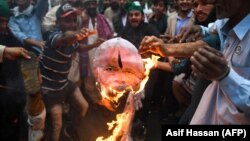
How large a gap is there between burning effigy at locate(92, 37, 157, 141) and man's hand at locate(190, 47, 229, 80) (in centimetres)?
128

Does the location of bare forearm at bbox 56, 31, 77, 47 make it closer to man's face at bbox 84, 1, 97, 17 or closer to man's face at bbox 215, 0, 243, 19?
man's face at bbox 84, 1, 97, 17

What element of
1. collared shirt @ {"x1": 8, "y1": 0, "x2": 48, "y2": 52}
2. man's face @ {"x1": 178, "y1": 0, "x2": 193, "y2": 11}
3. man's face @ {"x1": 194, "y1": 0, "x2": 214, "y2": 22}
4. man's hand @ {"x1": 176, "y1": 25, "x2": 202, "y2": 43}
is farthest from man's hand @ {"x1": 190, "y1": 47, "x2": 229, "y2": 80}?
man's face @ {"x1": 178, "y1": 0, "x2": 193, "y2": 11}

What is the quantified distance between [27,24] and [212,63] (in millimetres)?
5061

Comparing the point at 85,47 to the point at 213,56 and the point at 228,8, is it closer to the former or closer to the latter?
the point at 228,8

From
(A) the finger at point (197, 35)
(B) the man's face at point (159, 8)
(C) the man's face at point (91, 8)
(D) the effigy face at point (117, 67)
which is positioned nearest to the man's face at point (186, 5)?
(B) the man's face at point (159, 8)

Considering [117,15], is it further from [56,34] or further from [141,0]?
[56,34]

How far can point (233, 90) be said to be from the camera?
200 centimetres

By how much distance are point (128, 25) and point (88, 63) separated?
98cm

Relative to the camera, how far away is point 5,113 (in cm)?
547

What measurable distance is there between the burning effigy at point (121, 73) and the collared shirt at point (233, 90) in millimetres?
997

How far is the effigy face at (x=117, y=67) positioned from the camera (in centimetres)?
320

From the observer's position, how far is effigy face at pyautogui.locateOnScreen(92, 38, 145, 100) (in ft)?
10.5

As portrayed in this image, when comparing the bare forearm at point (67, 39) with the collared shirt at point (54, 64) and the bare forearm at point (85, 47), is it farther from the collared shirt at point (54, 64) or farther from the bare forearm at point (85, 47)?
the bare forearm at point (85, 47)

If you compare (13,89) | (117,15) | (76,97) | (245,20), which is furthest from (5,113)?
(245,20)
